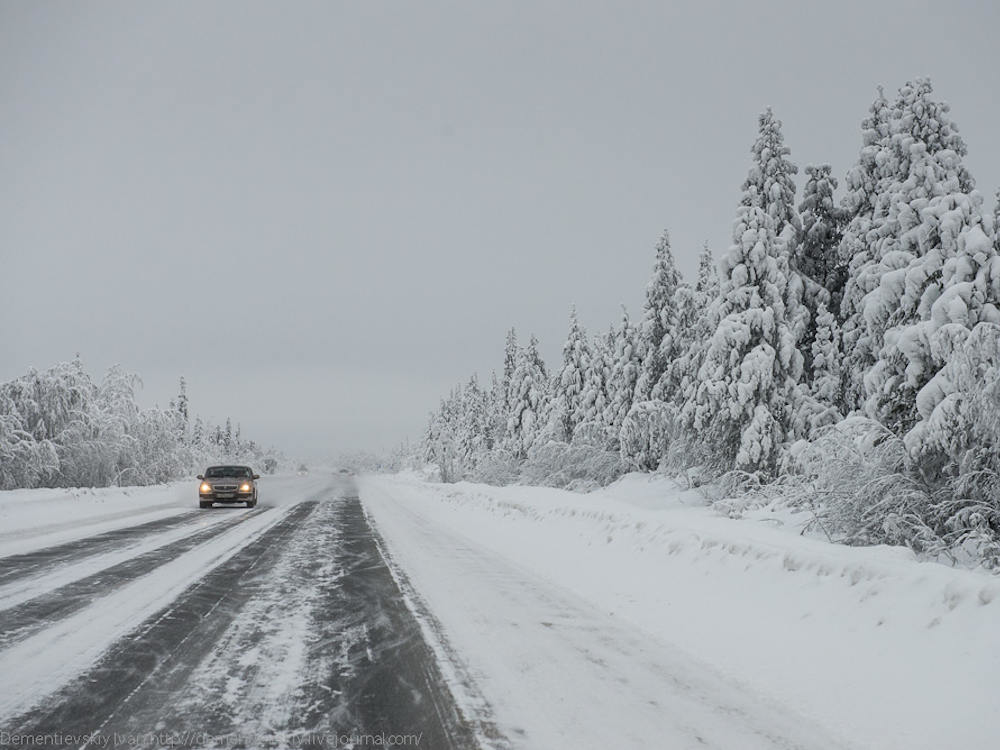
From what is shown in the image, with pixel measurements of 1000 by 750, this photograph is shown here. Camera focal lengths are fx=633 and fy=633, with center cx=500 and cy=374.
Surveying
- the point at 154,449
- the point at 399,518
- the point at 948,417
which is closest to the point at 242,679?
the point at 948,417

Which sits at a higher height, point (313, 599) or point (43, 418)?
point (43, 418)

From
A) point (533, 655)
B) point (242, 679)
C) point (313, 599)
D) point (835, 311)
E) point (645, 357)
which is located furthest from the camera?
point (645, 357)

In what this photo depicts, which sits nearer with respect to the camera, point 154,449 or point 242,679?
point 242,679

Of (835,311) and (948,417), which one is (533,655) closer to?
(948,417)

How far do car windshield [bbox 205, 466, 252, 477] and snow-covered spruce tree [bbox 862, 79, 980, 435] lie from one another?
68.8 ft

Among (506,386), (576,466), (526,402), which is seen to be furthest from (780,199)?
(506,386)

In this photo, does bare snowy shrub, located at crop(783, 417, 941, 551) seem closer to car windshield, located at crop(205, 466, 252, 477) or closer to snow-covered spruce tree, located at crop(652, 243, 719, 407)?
snow-covered spruce tree, located at crop(652, 243, 719, 407)

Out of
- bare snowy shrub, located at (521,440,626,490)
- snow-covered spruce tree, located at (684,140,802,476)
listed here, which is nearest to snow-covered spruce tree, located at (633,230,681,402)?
bare snowy shrub, located at (521,440,626,490)

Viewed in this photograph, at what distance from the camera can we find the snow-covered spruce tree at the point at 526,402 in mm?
51688

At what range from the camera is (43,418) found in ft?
91.5

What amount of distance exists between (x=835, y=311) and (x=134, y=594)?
23.3 metres

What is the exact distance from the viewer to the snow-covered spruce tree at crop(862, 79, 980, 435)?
1104cm

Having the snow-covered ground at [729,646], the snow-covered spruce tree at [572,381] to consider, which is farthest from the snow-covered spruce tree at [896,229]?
the snow-covered spruce tree at [572,381]

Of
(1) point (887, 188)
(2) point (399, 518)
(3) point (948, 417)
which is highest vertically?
(1) point (887, 188)
